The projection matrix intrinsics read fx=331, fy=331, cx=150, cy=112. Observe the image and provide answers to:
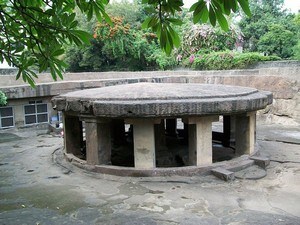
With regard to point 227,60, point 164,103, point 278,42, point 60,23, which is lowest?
→ point 164,103

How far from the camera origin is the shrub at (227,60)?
14.0 metres

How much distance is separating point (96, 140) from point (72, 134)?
133cm

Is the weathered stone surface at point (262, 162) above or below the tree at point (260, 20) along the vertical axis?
below

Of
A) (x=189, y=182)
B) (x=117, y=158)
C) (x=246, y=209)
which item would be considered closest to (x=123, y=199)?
(x=189, y=182)

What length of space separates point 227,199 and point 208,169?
1051 mm

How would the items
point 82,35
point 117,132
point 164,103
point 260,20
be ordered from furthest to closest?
point 260,20, point 117,132, point 164,103, point 82,35

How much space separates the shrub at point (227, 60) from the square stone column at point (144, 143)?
9539 millimetres

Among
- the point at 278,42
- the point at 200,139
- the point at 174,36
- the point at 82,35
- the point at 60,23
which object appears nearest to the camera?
the point at 174,36

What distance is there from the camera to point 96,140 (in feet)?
19.7

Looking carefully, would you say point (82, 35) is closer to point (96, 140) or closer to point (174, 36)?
point (174, 36)

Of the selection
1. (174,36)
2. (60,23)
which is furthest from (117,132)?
(174,36)

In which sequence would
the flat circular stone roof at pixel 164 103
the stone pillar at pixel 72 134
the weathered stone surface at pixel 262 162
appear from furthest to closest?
the stone pillar at pixel 72 134
the weathered stone surface at pixel 262 162
the flat circular stone roof at pixel 164 103

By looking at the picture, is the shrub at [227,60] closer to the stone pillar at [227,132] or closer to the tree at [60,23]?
the stone pillar at [227,132]

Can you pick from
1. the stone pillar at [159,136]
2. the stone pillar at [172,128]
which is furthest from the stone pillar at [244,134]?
the stone pillar at [172,128]
